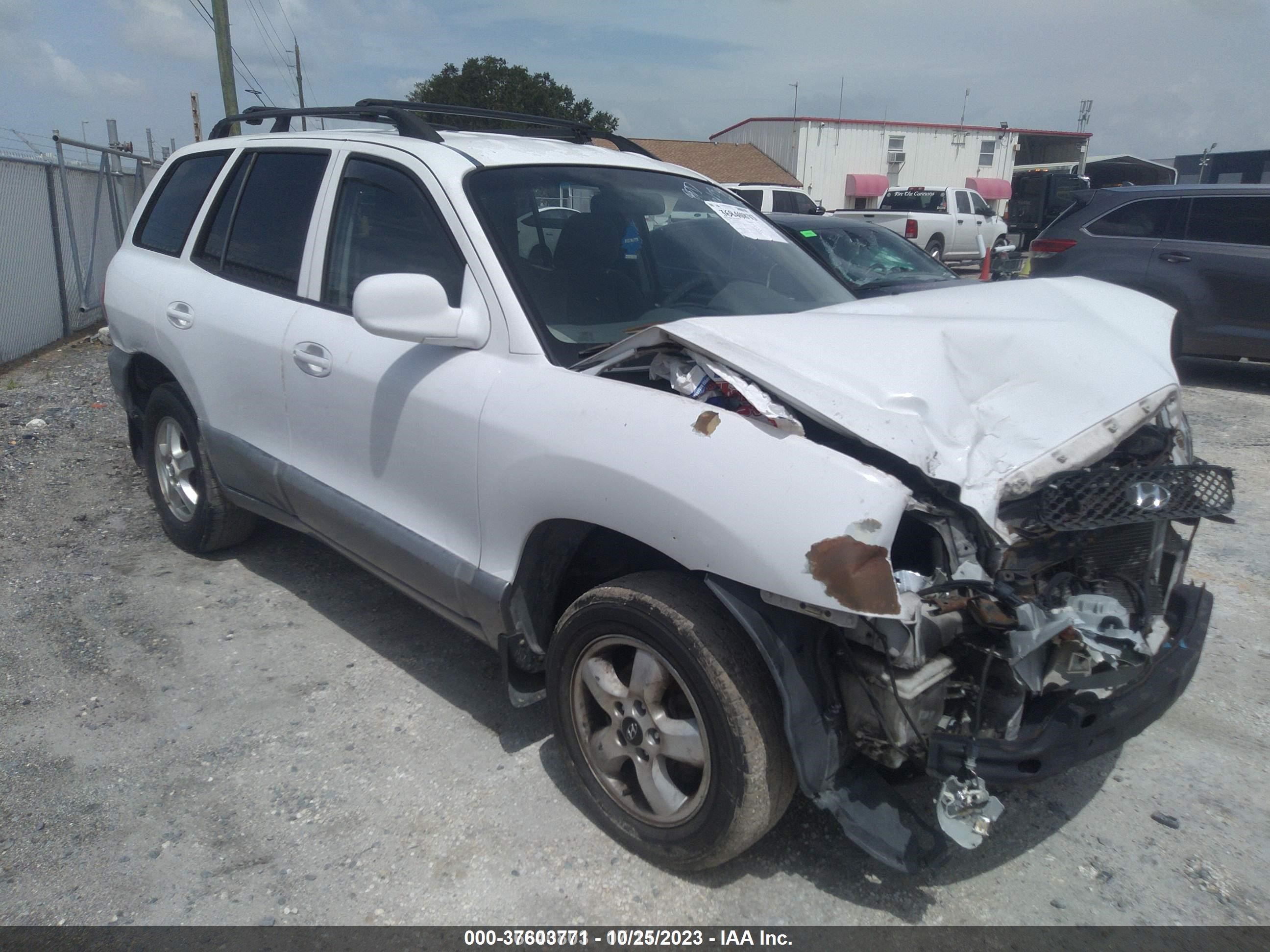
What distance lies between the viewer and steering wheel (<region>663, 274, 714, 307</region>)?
10.3 ft

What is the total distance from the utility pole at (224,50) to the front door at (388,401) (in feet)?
49.7

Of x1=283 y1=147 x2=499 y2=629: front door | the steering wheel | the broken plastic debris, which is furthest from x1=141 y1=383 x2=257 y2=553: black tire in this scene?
the broken plastic debris

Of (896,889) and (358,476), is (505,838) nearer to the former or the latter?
(896,889)

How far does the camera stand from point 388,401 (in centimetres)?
299

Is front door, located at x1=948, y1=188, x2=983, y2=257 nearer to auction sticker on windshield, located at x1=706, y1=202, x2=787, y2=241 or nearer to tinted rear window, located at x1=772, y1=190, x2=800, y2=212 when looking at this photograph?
tinted rear window, located at x1=772, y1=190, x2=800, y2=212

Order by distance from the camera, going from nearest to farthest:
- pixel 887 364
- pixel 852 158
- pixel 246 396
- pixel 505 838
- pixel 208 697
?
pixel 887 364
pixel 505 838
pixel 208 697
pixel 246 396
pixel 852 158

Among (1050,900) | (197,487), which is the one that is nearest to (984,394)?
(1050,900)

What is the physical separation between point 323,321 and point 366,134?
→ 0.80m

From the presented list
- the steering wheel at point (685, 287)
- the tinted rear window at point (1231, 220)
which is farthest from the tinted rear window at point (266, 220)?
the tinted rear window at point (1231, 220)

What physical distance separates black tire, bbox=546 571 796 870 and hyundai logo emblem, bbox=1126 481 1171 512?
0.99 meters

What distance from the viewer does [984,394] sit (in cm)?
245

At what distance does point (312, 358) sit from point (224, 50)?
16.1 meters

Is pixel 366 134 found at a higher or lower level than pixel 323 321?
higher

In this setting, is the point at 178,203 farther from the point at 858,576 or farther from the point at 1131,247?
the point at 1131,247
